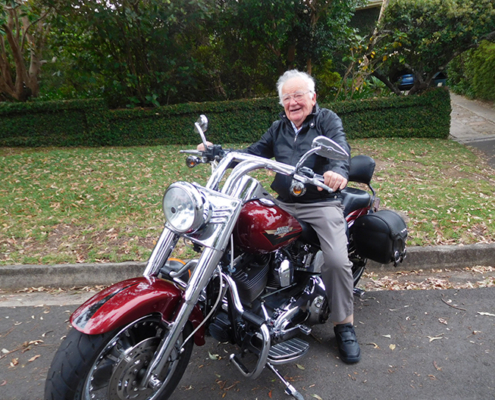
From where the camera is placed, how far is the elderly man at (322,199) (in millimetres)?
2672

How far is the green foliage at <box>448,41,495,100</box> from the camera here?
1528 cm

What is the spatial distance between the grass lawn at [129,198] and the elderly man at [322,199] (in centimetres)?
201

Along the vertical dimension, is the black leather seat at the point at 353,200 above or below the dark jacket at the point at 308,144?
below

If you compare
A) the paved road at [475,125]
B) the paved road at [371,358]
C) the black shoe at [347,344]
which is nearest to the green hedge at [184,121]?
the paved road at [475,125]

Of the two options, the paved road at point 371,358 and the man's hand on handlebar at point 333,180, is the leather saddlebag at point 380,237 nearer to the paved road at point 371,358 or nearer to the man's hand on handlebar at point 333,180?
the paved road at point 371,358

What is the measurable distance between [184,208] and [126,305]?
1.85 ft

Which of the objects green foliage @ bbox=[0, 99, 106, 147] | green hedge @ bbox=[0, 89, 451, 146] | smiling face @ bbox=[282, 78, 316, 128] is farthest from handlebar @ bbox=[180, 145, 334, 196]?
green foliage @ bbox=[0, 99, 106, 147]

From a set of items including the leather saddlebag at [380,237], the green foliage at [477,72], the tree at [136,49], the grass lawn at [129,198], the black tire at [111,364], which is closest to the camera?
the black tire at [111,364]

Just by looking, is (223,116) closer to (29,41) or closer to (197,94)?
(197,94)

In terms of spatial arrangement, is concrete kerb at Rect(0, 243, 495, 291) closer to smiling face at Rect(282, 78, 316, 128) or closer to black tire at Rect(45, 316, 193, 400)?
black tire at Rect(45, 316, 193, 400)

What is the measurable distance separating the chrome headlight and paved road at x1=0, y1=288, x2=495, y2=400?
1.23 m

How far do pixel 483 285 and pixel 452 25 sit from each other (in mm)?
8327

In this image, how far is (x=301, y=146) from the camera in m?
2.81

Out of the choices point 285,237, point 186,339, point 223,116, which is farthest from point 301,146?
point 223,116
